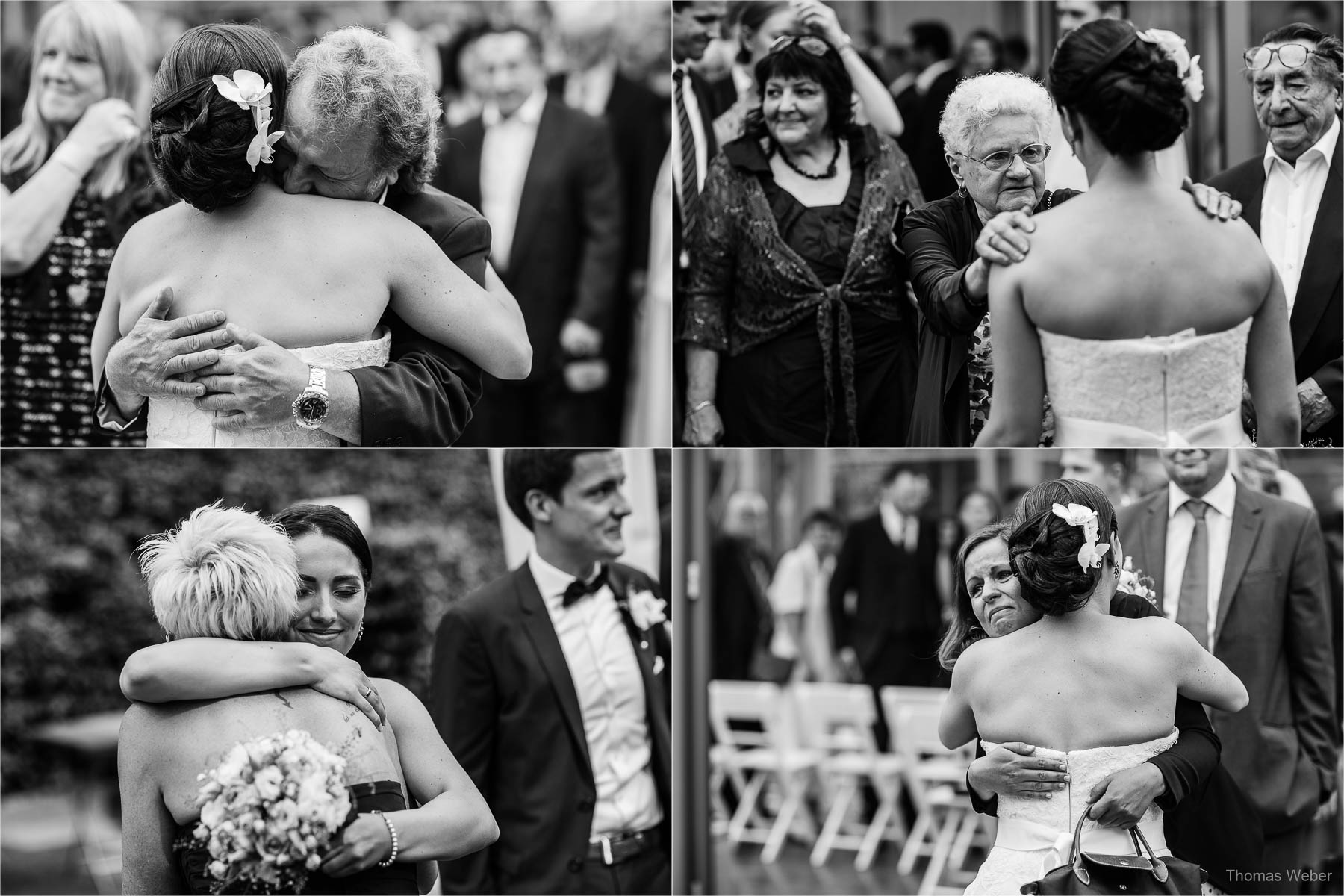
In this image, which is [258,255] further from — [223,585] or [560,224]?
[560,224]

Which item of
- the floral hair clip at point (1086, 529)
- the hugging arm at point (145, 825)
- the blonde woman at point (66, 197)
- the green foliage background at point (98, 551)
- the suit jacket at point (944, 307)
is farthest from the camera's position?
the green foliage background at point (98, 551)

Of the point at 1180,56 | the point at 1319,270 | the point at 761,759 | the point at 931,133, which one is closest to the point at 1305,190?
the point at 1319,270

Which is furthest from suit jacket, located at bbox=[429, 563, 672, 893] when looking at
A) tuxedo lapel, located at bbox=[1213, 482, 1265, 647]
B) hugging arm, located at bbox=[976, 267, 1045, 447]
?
tuxedo lapel, located at bbox=[1213, 482, 1265, 647]

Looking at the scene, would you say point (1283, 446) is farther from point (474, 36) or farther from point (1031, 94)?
point (474, 36)

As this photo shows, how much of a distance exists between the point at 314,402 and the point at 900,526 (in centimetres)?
446

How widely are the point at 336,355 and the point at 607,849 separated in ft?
5.63

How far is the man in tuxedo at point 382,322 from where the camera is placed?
3842mm

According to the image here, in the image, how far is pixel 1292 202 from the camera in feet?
14.6

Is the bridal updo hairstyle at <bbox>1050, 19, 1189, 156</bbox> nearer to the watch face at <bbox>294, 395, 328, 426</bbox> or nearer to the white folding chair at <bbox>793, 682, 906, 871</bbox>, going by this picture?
the watch face at <bbox>294, 395, 328, 426</bbox>

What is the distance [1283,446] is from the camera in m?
4.27

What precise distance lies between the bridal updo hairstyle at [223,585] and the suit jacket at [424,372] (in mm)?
566

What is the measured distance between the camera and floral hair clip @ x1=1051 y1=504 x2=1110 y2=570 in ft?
11.3

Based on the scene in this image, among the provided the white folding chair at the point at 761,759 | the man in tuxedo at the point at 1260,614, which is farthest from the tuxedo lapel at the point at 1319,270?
the white folding chair at the point at 761,759

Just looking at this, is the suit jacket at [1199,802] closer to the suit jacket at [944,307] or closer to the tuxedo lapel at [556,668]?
the suit jacket at [944,307]
